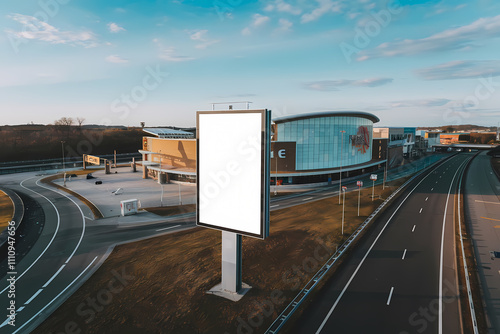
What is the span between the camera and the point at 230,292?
21172 mm

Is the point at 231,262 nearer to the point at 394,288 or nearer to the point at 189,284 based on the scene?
the point at 189,284

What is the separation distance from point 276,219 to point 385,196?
2775 centimetres

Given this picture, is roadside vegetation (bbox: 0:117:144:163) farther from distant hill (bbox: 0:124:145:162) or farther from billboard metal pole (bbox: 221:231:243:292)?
billboard metal pole (bbox: 221:231:243:292)

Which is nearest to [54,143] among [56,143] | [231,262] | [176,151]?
[56,143]

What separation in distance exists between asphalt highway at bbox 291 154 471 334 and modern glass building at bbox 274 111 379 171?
108ft

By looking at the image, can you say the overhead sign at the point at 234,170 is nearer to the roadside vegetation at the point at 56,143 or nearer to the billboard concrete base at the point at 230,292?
the billboard concrete base at the point at 230,292

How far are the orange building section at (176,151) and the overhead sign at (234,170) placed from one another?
4574cm

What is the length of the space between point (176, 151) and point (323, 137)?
37639 millimetres

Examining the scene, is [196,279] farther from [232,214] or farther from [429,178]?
[429,178]

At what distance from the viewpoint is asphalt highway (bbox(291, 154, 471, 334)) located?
1800cm

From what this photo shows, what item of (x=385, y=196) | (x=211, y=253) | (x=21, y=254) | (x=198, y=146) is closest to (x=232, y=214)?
(x=198, y=146)

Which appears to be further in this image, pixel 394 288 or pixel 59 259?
pixel 59 259

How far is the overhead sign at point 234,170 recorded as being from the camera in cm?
1803

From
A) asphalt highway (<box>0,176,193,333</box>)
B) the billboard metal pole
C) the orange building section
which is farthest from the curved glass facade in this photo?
the billboard metal pole
